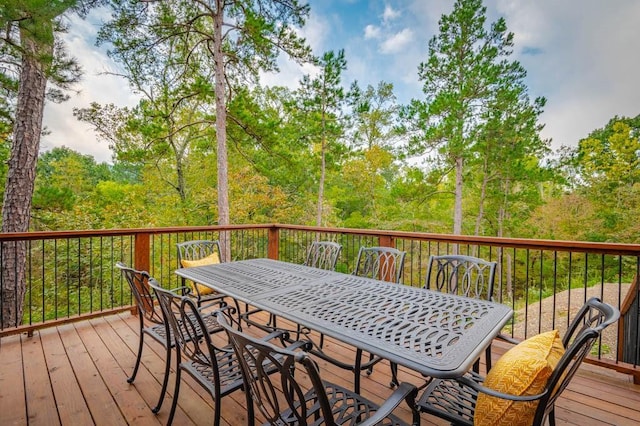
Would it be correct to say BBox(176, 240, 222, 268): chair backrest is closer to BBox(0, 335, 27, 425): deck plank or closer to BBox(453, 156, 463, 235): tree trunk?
BBox(0, 335, 27, 425): deck plank

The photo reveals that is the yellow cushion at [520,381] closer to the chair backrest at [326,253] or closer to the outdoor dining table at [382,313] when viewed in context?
the outdoor dining table at [382,313]

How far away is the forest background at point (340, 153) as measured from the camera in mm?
8375

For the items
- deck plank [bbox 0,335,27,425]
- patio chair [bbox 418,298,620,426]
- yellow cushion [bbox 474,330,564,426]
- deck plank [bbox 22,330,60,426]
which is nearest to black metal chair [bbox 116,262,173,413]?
deck plank [bbox 22,330,60,426]

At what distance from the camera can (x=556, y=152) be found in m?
11.5

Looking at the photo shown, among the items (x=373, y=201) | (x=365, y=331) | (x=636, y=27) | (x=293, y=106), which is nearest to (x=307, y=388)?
(x=365, y=331)

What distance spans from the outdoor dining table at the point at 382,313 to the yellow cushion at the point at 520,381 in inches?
4.8

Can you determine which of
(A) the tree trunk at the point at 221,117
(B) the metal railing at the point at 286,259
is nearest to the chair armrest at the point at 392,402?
(B) the metal railing at the point at 286,259

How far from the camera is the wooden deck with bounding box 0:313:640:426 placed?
1854mm

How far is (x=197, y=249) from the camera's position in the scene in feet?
A: 11.7

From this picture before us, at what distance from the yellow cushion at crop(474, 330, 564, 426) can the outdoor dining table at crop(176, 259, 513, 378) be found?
123 millimetres

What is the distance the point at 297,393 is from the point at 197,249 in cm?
295

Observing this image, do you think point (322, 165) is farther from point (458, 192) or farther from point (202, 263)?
point (202, 263)

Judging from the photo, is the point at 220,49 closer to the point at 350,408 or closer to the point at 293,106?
the point at 293,106

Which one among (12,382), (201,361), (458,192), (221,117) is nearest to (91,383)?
(12,382)
